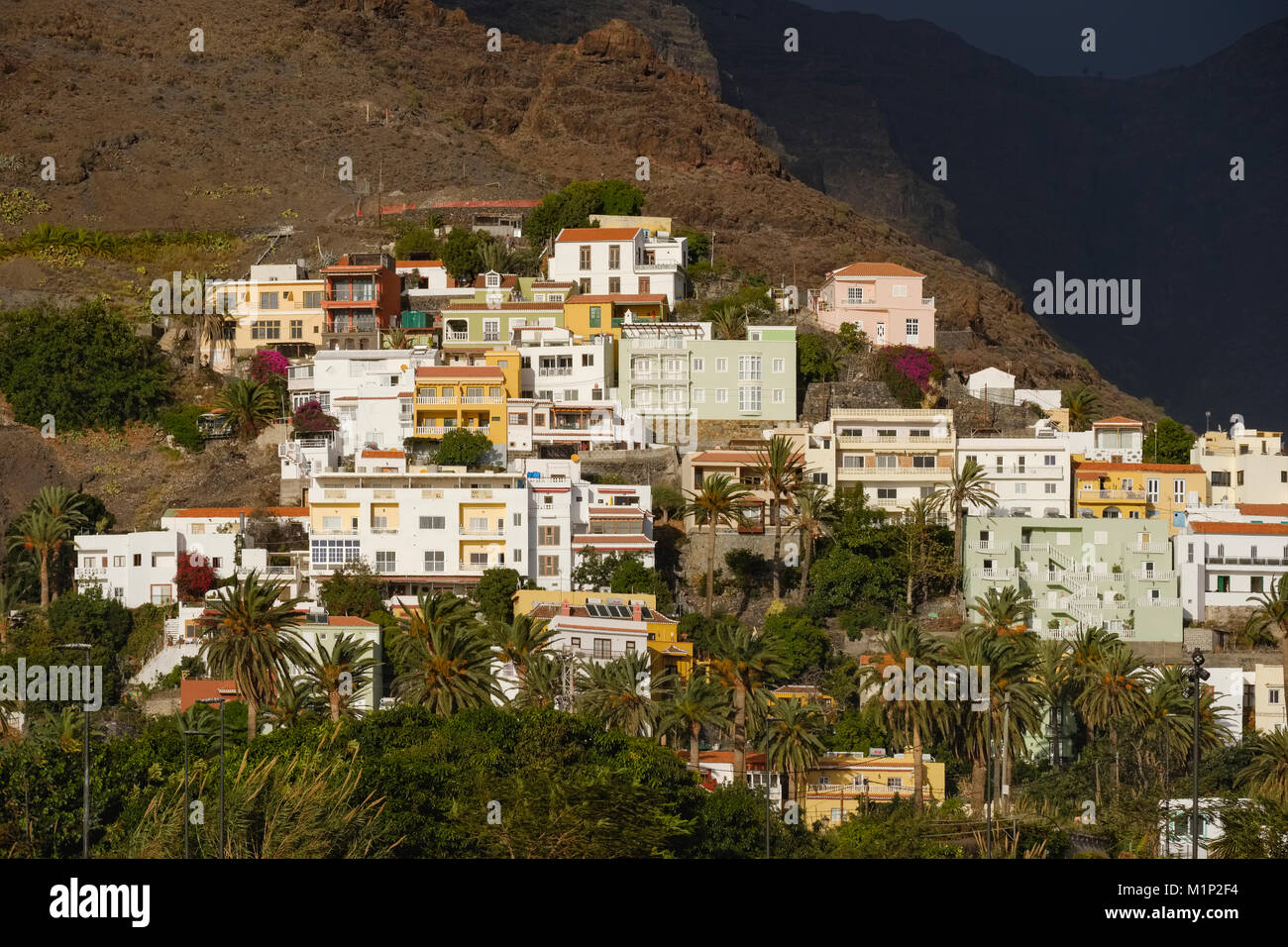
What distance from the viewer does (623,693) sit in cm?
4634

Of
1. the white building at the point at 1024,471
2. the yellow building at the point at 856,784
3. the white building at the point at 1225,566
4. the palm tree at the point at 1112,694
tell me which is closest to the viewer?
the yellow building at the point at 856,784

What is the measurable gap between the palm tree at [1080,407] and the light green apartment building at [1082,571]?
15.1 metres

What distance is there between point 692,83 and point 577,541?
69.7 m

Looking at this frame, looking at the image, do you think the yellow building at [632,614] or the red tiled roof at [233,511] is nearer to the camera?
the yellow building at [632,614]

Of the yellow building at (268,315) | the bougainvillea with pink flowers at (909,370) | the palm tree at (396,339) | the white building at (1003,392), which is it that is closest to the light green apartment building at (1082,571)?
the bougainvillea with pink flowers at (909,370)

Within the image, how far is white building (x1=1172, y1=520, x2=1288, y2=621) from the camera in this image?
5809 cm

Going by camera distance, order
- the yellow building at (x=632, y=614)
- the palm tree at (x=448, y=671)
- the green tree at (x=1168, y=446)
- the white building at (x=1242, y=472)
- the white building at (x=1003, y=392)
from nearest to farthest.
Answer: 1. the palm tree at (x=448, y=671)
2. the yellow building at (x=632, y=614)
3. the white building at (x=1242, y=472)
4. the green tree at (x=1168, y=446)
5. the white building at (x=1003, y=392)

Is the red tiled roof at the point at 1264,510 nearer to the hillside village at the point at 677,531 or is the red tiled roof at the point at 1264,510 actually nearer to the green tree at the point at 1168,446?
the hillside village at the point at 677,531

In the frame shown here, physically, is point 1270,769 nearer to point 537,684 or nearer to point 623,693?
point 623,693

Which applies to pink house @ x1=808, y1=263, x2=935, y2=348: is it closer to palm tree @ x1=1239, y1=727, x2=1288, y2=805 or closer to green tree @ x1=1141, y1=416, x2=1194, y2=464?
green tree @ x1=1141, y1=416, x2=1194, y2=464

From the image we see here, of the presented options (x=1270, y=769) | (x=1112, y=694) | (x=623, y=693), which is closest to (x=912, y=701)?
(x=1112, y=694)

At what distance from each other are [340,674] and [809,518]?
16315 millimetres

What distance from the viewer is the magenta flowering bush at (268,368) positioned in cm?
6950
